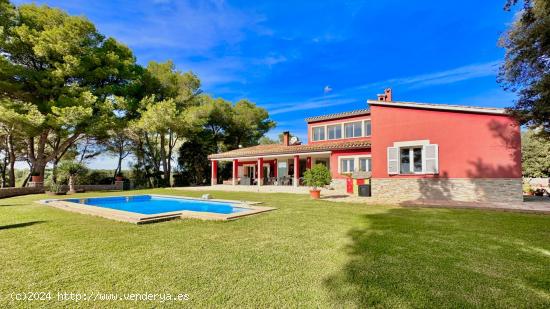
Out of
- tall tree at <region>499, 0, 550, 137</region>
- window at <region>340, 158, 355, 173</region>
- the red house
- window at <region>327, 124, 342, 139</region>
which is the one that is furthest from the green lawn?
window at <region>327, 124, 342, 139</region>

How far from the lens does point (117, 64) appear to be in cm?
2203

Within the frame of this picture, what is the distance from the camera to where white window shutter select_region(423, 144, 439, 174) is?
12.7 meters

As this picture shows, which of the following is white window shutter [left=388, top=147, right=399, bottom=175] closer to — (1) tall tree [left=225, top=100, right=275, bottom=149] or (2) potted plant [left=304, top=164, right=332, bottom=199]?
(2) potted plant [left=304, top=164, right=332, bottom=199]

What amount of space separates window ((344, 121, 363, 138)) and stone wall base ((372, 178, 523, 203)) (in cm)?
814

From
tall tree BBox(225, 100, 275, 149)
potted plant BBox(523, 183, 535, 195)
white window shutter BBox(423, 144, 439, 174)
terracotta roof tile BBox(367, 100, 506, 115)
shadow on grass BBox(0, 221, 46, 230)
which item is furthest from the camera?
tall tree BBox(225, 100, 275, 149)

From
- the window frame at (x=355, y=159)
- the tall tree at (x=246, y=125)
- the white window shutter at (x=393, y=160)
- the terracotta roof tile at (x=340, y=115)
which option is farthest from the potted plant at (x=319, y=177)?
the tall tree at (x=246, y=125)

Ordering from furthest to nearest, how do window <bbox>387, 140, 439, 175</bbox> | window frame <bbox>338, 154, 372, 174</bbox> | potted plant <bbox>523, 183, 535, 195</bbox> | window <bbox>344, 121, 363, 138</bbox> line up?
window <bbox>344, 121, 363, 138</bbox> < window frame <bbox>338, 154, 372, 174</bbox> < potted plant <bbox>523, 183, 535, 195</bbox> < window <bbox>387, 140, 439, 175</bbox>

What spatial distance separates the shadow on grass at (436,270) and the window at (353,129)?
15313 mm

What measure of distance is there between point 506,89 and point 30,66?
29733 millimetres

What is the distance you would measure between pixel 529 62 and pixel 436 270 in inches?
476

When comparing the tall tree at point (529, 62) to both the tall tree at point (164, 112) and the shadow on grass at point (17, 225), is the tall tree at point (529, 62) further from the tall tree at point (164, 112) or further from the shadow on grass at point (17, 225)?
the tall tree at point (164, 112)

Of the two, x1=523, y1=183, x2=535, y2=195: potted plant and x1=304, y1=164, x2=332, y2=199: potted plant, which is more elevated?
x1=304, y1=164, x2=332, y2=199: potted plant

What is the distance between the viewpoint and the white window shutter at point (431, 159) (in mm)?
12703

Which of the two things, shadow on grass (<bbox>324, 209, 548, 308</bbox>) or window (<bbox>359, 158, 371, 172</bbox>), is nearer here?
shadow on grass (<bbox>324, 209, 548, 308</bbox>)
